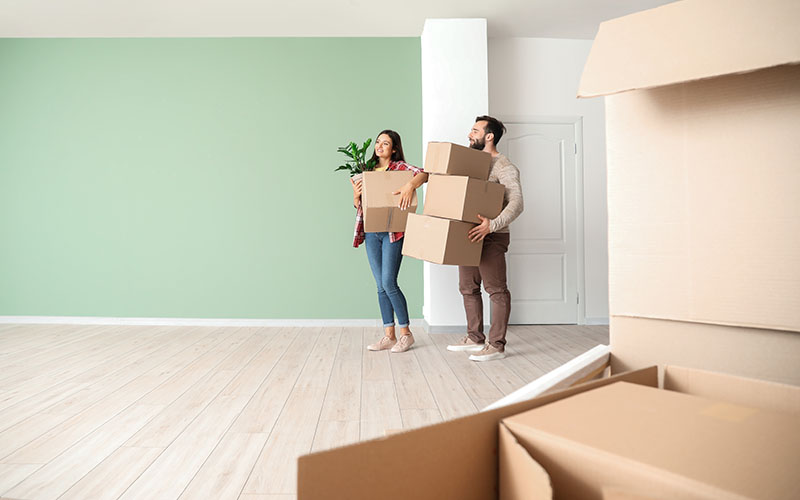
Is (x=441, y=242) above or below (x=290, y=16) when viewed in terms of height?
below

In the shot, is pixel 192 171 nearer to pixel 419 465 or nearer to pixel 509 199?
pixel 509 199

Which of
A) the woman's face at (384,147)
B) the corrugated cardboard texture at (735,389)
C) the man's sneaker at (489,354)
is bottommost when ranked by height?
the man's sneaker at (489,354)

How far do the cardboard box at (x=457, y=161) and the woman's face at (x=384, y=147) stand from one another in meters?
0.46

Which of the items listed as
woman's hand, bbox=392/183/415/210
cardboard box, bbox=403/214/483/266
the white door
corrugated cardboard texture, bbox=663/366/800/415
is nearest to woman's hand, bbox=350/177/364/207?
woman's hand, bbox=392/183/415/210

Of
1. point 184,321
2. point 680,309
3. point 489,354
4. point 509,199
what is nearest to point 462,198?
point 509,199

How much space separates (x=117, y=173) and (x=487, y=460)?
5.24m

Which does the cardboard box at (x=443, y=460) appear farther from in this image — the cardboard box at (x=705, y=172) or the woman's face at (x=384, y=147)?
the woman's face at (x=384, y=147)

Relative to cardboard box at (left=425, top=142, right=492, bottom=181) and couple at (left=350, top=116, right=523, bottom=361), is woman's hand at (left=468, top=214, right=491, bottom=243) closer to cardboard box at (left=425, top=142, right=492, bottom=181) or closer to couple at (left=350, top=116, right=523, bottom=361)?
couple at (left=350, top=116, right=523, bottom=361)

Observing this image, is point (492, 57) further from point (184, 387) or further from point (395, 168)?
point (184, 387)

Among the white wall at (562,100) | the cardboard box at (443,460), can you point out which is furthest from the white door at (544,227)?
the cardboard box at (443,460)

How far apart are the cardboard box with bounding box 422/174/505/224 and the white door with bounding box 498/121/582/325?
1597mm

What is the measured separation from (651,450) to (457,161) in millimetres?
2628

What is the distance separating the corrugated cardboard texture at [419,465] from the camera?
1.20 ft

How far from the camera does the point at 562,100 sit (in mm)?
4703
